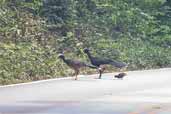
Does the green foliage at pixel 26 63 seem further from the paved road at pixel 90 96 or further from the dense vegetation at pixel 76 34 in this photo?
the paved road at pixel 90 96

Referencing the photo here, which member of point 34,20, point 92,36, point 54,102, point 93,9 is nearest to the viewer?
point 54,102

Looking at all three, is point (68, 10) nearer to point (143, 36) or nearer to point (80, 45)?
point (80, 45)

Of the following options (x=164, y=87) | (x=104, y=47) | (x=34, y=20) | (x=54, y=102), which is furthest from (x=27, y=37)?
(x=54, y=102)

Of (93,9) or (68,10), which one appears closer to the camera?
(68,10)

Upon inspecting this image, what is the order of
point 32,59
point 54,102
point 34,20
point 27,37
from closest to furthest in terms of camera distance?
point 54,102 < point 32,59 < point 27,37 < point 34,20

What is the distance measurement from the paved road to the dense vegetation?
5.66 feet

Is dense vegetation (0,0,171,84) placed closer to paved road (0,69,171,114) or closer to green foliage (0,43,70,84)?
green foliage (0,43,70,84)

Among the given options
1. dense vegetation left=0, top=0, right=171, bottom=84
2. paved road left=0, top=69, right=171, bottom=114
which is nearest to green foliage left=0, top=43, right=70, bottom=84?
dense vegetation left=0, top=0, right=171, bottom=84

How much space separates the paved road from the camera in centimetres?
1619

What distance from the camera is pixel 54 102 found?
57.8 ft

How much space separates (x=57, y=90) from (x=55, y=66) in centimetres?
516

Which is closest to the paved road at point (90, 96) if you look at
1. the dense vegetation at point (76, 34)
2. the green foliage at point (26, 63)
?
the green foliage at point (26, 63)

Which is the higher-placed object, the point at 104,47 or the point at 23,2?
the point at 23,2

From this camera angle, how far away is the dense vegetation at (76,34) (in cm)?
2541
